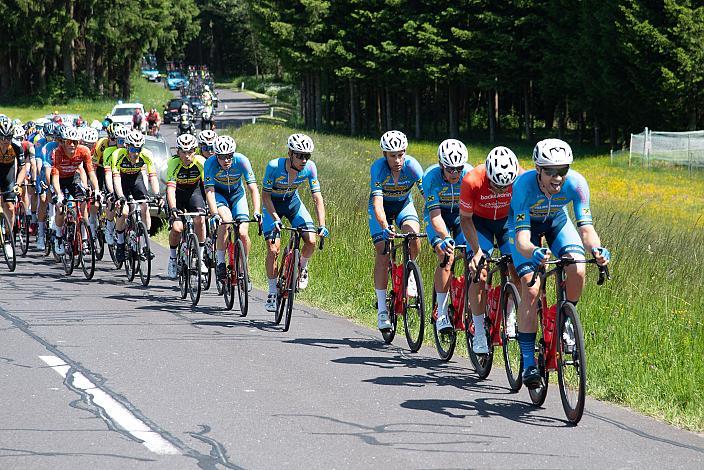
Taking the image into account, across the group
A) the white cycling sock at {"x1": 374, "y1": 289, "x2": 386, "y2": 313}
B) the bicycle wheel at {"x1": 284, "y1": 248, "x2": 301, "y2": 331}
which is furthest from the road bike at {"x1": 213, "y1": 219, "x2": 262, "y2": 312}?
the white cycling sock at {"x1": 374, "y1": 289, "x2": 386, "y2": 313}

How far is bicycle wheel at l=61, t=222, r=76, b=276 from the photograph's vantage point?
1753 centimetres

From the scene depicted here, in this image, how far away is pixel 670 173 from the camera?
39844 millimetres

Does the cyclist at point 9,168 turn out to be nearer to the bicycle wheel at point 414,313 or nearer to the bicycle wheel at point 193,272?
the bicycle wheel at point 193,272

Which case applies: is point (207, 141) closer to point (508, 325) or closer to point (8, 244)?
point (8, 244)

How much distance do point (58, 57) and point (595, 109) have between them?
50777 millimetres

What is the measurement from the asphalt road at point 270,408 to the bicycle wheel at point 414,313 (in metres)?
0.15

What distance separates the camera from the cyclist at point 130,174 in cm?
1656

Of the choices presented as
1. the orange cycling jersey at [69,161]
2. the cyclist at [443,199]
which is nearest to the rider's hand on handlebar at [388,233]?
the cyclist at [443,199]

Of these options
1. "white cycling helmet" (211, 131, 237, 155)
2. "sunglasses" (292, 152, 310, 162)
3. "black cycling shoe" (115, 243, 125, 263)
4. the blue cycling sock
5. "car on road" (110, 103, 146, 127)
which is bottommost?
"black cycling shoe" (115, 243, 125, 263)

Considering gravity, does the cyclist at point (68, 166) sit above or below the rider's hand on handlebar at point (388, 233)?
above

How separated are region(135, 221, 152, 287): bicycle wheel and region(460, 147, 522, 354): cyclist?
7.11 meters

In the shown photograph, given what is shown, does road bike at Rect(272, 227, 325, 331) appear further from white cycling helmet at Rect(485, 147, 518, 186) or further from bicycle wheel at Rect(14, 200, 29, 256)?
bicycle wheel at Rect(14, 200, 29, 256)

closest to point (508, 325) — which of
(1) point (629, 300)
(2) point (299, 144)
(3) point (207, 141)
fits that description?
(1) point (629, 300)

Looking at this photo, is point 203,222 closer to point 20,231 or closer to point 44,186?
point 44,186
